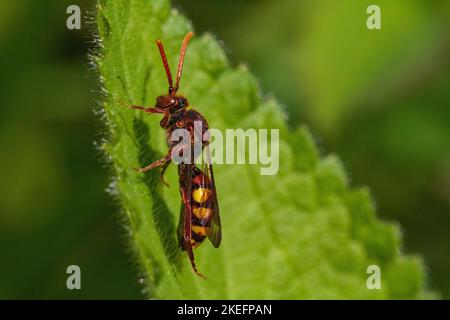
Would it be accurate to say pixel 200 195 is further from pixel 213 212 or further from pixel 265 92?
pixel 265 92

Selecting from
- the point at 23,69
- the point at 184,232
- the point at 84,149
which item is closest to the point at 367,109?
the point at 84,149

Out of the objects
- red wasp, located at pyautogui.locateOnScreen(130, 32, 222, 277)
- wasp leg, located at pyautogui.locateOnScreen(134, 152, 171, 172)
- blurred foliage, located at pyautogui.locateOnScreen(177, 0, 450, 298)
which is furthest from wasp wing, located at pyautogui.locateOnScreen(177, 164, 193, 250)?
blurred foliage, located at pyautogui.locateOnScreen(177, 0, 450, 298)

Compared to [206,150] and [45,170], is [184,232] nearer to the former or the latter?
[206,150]

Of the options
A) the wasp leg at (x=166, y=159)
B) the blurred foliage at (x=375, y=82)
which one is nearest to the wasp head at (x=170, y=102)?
the wasp leg at (x=166, y=159)

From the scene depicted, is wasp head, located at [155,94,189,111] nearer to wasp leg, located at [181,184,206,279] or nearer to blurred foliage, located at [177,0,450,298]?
wasp leg, located at [181,184,206,279]

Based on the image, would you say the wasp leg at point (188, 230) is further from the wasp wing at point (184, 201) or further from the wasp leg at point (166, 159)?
the wasp leg at point (166, 159)

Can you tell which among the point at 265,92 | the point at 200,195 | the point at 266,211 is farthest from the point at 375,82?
the point at 200,195
